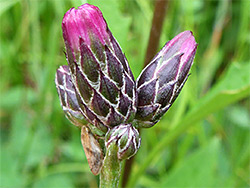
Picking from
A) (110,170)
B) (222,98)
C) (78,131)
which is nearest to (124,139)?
(110,170)

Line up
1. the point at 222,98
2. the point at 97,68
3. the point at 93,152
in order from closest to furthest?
the point at 97,68 < the point at 93,152 < the point at 222,98

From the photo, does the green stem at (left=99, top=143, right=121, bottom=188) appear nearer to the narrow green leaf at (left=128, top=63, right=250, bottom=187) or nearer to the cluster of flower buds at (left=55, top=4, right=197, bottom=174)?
the cluster of flower buds at (left=55, top=4, right=197, bottom=174)

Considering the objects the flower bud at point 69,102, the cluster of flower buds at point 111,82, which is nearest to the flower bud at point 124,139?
the cluster of flower buds at point 111,82

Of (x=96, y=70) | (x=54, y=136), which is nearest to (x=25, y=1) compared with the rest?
(x=54, y=136)

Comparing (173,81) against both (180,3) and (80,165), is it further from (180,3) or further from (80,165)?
(180,3)

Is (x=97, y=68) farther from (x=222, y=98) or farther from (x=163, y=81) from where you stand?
(x=222, y=98)
